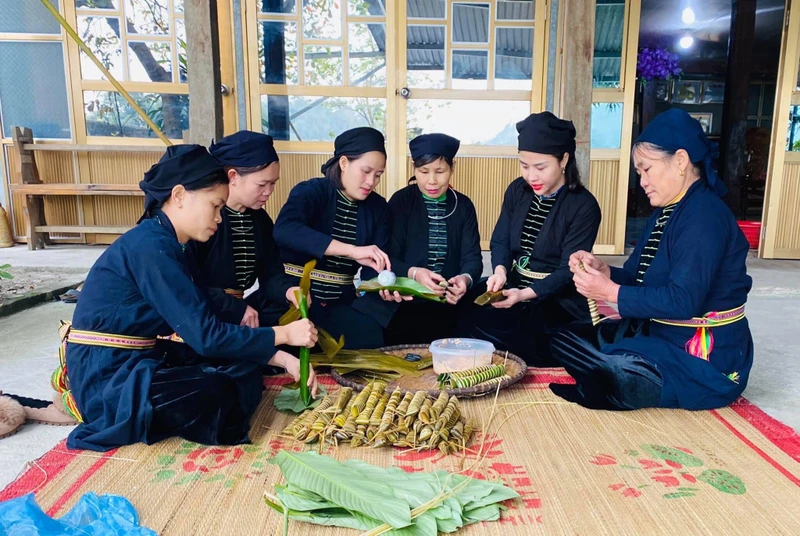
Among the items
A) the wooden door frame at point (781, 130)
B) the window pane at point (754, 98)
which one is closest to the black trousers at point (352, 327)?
the wooden door frame at point (781, 130)

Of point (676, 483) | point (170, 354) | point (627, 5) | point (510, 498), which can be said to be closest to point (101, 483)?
point (170, 354)

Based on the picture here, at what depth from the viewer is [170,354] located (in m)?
2.24

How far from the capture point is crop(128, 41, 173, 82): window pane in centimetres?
615

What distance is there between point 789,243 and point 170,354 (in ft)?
22.2

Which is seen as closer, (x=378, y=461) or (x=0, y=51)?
(x=378, y=461)

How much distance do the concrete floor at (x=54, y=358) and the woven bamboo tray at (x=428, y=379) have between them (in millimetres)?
1068

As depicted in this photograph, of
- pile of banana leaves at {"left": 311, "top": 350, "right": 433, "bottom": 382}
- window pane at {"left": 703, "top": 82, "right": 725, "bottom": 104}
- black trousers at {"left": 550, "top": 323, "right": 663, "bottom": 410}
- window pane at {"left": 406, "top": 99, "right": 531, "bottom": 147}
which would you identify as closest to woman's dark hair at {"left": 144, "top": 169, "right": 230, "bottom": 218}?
pile of banana leaves at {"left": 311, "top": 350, "right": 433, "bottom": 382}

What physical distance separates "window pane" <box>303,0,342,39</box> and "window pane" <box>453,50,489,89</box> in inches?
49.5

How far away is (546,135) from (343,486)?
6.73 ft

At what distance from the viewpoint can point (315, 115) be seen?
6.10 metres

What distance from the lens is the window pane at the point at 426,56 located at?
5.92m

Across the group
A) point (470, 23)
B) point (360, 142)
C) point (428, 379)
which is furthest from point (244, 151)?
point (470, 23)

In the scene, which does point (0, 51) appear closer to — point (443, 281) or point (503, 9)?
point (503, 9)

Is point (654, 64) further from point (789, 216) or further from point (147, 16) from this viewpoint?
point (147, 16)
